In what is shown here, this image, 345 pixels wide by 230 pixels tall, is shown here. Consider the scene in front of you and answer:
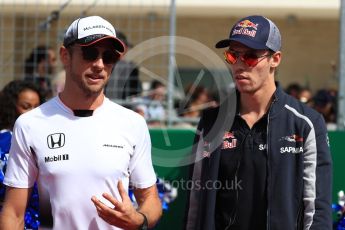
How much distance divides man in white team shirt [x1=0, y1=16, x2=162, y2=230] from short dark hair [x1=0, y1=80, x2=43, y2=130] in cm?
247

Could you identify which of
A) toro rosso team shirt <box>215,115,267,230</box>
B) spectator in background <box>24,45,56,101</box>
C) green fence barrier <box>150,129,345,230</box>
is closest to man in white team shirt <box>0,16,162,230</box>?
toro rosso team shirt <box>215,115,267,230</box>

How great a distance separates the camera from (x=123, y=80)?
8695 millimetres

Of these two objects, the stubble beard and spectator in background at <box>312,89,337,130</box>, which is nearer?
the stubble beard

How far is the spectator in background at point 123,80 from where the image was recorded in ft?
28.0

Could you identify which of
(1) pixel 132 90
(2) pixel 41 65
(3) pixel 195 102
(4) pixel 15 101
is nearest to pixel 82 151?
(4) pixel 15 101

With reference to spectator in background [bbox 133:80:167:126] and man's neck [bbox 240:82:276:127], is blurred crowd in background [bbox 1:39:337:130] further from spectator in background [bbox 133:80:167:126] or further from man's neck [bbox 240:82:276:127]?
man's neck [bbox 240:82:276:127]

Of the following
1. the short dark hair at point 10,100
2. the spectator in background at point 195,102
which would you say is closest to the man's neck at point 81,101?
the short dark hair at point 10,100

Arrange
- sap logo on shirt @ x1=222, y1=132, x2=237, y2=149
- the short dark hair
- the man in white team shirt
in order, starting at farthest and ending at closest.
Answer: the short dark hair
sap logo on shirt @ x1=222, y1=132, x2=237, y2=149
the man in white team shirt

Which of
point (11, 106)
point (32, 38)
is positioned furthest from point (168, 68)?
point (11, 106)

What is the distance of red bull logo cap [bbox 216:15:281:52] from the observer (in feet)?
16.4

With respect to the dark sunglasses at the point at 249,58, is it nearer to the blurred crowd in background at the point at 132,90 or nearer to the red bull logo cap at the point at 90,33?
the red bull logo cap at the point at 90,33

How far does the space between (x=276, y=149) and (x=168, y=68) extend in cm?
379

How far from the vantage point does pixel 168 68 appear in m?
8.58

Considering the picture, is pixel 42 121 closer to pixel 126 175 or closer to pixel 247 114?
pixel 126 175
